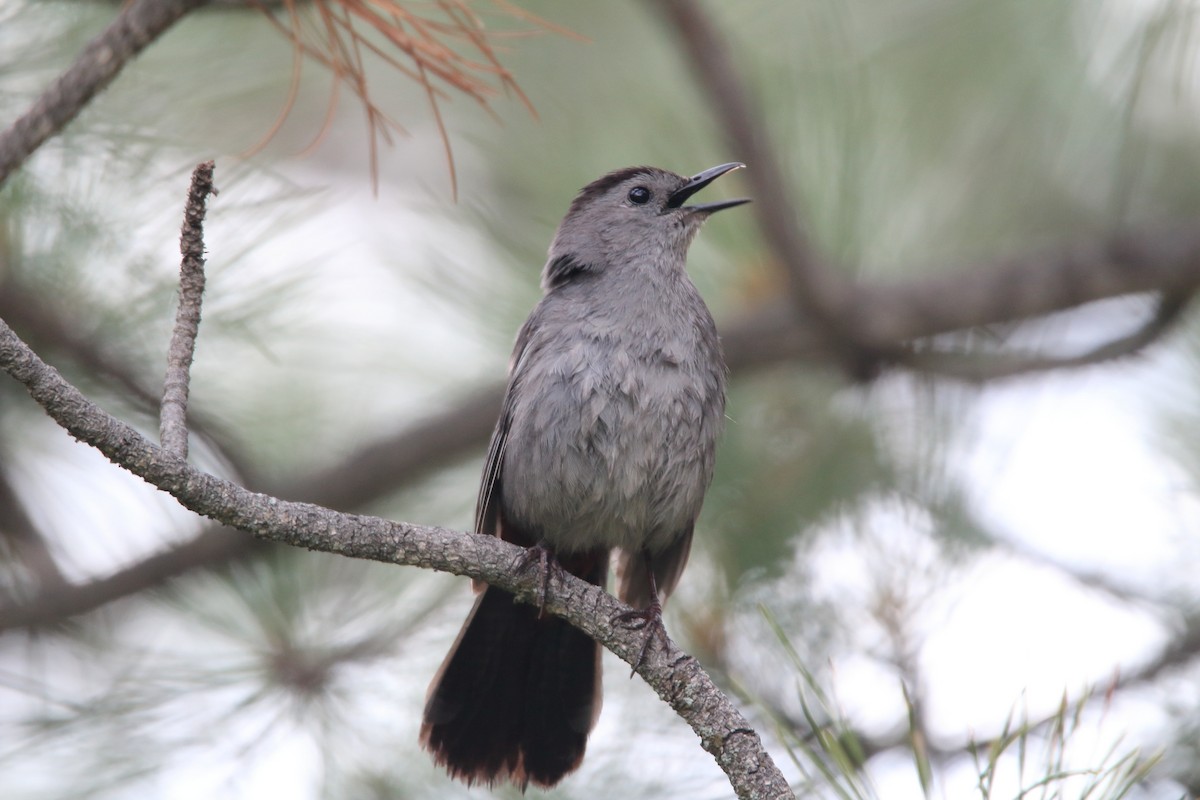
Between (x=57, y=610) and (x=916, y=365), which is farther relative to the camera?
(x=916, y=365)

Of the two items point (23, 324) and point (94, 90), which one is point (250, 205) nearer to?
point (23, 324)

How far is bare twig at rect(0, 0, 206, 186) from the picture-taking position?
9.70 ft

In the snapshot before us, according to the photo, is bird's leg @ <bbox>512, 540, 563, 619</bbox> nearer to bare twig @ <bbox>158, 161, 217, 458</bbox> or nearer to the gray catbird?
the gray catbird

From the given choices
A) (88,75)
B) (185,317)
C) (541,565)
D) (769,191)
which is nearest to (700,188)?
(769,191)

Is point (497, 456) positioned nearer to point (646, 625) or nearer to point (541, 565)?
point (541, 565)

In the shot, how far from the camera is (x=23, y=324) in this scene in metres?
4.07

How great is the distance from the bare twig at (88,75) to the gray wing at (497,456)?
1.47m

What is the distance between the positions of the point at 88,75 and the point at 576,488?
1743mm

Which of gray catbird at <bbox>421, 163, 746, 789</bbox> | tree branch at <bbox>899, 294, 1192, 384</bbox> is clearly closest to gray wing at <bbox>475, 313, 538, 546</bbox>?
gray catbird at <bbox>421, 163, 746, 789</bbox>

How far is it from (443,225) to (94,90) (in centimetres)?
209

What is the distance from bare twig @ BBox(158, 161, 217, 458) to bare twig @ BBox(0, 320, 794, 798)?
0.09m

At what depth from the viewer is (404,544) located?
281cm

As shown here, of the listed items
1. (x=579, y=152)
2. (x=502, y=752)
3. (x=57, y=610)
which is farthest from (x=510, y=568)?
(x=579, y=152)

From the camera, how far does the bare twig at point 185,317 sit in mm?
2529
